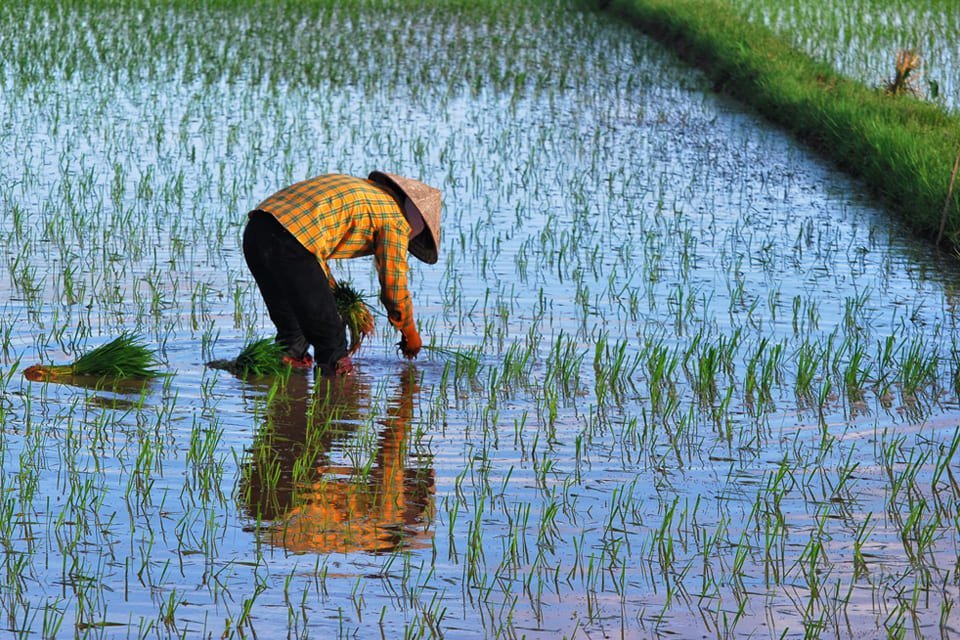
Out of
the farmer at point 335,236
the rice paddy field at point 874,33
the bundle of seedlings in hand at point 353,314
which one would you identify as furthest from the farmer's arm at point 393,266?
the rice paddy field at point 874,33

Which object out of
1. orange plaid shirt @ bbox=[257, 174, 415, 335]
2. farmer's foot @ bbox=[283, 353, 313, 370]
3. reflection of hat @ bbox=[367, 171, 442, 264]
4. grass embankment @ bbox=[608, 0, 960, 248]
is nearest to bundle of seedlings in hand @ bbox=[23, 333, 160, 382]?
farmer's foot @ bbox=[283, 353, 313, 370]

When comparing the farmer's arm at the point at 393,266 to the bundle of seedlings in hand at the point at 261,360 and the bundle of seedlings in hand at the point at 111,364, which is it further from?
the bundle of seedlings in hand at the point at 111,364

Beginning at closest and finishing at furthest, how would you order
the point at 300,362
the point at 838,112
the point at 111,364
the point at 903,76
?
the point at 111,364, the point at 300,362, the point at 838,112, the point at 903,76

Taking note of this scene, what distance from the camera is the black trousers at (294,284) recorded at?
4.64 meters

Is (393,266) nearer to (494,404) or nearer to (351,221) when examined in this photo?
(351,221)

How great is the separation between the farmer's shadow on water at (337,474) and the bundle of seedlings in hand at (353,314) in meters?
0.28

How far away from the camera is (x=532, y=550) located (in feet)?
11.1

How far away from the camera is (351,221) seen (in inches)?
181

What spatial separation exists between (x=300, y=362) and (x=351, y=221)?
74 centimetres

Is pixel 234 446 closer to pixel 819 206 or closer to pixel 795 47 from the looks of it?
pixel 819 206

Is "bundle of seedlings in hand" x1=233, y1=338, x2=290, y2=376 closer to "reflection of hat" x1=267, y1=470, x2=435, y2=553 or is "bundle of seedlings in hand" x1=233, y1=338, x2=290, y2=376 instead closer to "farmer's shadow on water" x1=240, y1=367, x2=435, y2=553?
"farmer's shadow on water" x1=240, y1=367, x2=435, y2=553

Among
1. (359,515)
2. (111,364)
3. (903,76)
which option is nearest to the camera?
(359,515)

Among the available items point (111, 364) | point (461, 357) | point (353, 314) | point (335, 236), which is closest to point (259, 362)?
point (353, 314)

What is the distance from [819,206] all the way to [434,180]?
229 centimetres
